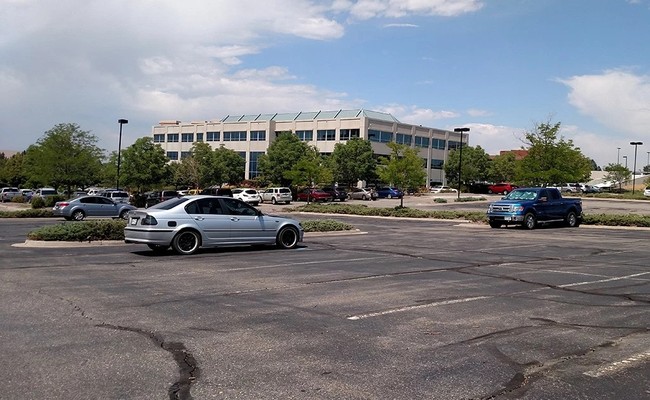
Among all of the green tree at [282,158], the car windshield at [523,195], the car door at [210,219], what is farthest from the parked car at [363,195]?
the car door at [210,219]

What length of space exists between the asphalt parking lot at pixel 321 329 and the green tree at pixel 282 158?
5705 centimetres

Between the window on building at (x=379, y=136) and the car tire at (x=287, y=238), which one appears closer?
the car tire at (x=287, y=238)

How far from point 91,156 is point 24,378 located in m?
47.2

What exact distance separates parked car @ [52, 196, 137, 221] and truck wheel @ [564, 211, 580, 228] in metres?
23.7

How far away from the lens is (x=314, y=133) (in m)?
92.4

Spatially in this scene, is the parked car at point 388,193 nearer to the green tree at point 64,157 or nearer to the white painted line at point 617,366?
the green tree at point 64,157

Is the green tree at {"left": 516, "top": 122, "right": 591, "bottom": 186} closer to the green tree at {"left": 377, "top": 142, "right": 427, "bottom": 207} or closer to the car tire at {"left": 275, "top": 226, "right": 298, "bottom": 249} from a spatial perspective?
the green tree at {"left": 377, "top": 142, "right": 427, "bottom": 207}

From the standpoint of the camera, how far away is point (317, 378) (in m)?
5.29

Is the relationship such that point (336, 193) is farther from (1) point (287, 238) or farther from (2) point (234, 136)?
(1) point (287, 238)

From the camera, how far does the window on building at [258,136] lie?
9594 centimetres

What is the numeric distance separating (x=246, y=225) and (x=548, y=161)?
29.2m

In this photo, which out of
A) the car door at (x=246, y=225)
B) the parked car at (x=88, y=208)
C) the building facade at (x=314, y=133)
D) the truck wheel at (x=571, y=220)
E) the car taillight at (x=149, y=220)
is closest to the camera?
the car taillight at (x=149, y=220)

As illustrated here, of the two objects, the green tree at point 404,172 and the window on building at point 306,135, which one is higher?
the window on building at point 306,135

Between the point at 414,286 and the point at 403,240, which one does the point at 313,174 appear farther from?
the point at 414,286
